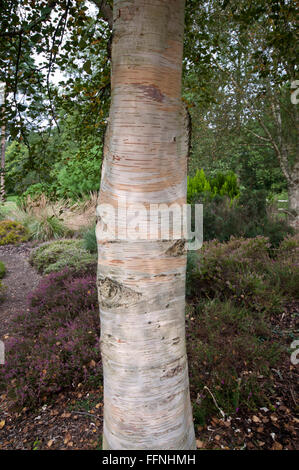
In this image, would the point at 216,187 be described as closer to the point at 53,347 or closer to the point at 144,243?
the point at 53,347

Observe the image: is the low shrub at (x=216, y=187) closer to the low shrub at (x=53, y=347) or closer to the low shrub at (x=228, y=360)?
the low shrub at (x=53, y=347)

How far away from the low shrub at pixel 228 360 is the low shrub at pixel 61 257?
286 cm

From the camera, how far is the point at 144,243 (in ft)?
4.06

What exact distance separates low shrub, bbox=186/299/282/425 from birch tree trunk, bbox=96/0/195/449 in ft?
3.33

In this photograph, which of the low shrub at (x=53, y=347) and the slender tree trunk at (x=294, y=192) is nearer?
the low shrub at (x=53, y=347)

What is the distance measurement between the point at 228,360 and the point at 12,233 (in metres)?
8.29

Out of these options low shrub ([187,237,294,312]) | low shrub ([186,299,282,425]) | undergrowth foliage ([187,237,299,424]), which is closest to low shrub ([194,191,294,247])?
undergrowth foliage ([187,237,299,424])

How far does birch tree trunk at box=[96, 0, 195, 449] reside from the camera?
120 centimetres

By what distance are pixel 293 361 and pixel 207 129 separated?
7520mm

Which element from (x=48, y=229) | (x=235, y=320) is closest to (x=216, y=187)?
(x=48, y=229)

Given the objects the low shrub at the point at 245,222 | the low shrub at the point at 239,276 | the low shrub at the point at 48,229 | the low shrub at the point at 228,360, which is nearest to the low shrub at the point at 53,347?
the low shrub at the point at 228,360

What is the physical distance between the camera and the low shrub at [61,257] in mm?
5591

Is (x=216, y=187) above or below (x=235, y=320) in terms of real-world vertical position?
above
